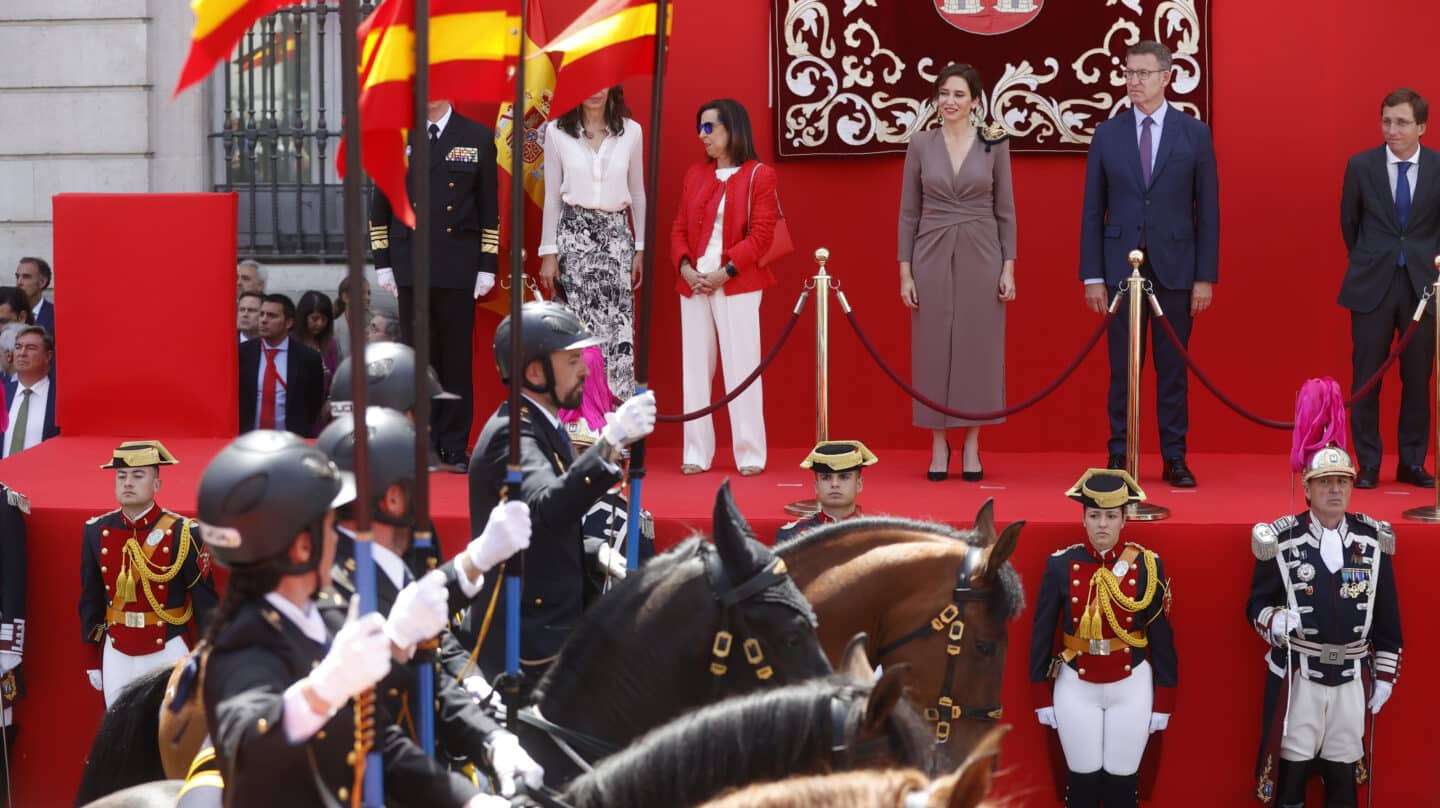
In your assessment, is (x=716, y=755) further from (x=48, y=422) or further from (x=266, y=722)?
(x=48, y=422)

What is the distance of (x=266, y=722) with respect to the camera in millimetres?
3311

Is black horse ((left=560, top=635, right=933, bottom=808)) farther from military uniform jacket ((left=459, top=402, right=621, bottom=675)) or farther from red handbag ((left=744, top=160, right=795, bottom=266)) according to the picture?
red handbag ((left=744, top=160, right=795, bottom=266))

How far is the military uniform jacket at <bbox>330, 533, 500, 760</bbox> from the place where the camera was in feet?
13.4

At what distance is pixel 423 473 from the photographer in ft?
12.8

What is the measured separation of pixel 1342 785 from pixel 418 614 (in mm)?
5207

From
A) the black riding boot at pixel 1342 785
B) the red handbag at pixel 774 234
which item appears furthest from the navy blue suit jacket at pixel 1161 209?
the black riding boot at pixel 1342 785

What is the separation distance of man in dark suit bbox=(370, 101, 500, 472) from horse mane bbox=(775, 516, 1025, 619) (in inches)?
165

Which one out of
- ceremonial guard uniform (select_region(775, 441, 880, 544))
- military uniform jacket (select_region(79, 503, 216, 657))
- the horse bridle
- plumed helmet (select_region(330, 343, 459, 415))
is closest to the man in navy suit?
ceremonial guard uniform (select_region(775, 441, 880, 544))

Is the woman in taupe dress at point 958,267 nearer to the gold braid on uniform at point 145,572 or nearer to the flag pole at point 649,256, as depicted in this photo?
the flag pole at point 649,256

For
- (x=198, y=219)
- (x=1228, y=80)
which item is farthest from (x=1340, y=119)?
(x=198, y=219)

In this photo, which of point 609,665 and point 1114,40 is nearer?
point 609,665

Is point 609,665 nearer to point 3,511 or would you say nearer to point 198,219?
point 3,511

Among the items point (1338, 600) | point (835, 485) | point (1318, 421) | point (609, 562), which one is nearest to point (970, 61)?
point (1318, 421)

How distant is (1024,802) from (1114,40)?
4.57m
